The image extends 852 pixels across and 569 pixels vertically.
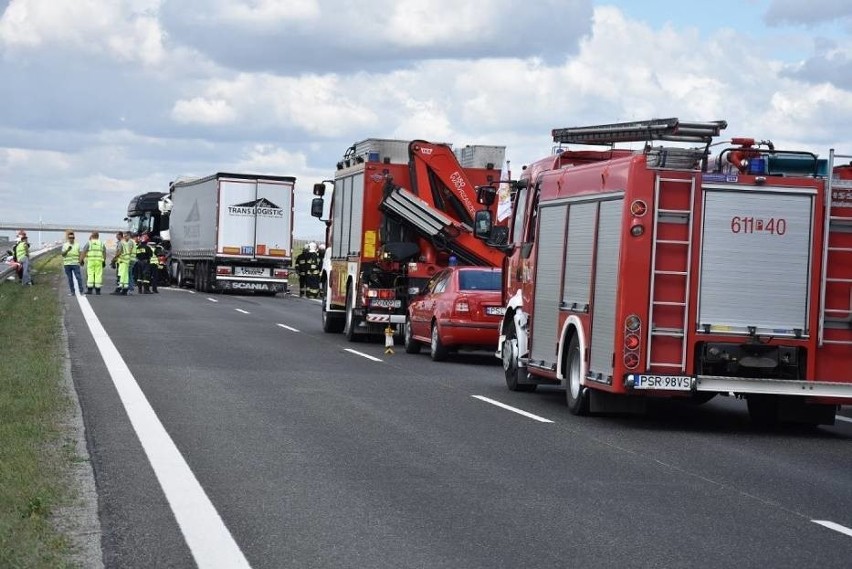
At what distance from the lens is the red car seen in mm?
22328

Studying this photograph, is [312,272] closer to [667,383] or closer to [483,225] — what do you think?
[483,225]

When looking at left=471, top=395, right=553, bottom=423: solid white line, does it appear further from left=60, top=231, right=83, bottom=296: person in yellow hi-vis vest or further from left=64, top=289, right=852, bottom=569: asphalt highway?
left=60, top=231, right=83, bottom=296: person in yellow hi-vis vest

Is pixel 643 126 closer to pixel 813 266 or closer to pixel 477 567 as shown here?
pixel 813 266


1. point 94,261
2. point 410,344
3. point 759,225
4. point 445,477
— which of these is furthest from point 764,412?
point 94,261

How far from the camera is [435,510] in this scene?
920cm

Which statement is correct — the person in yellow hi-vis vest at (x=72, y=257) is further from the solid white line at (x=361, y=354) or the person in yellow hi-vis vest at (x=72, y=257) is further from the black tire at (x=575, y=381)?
the black tire at (x=575, y=381)

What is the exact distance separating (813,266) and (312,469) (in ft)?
19.0

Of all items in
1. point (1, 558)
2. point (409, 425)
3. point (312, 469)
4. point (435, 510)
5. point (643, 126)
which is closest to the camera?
point (1, 558)

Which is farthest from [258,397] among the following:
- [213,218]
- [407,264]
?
[213,218]

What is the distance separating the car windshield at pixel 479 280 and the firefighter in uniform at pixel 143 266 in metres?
22.9

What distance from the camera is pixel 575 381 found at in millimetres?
15500

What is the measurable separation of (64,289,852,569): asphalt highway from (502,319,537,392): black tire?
1.00 ft

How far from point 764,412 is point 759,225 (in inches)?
92.2

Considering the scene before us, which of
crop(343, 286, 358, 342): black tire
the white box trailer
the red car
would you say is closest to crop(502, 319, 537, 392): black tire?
the red car
